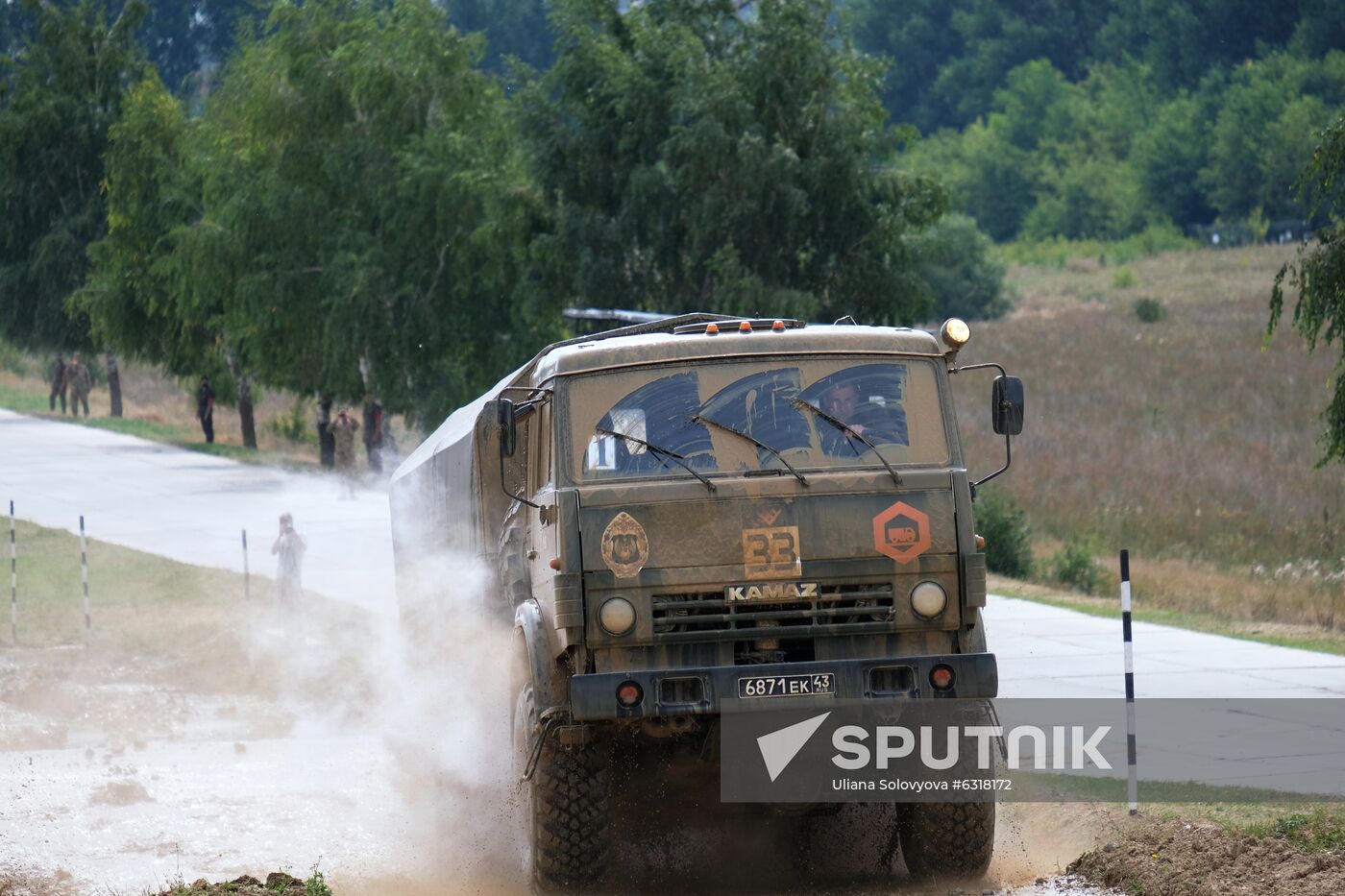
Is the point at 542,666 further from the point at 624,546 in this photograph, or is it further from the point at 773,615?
the point at 773,615

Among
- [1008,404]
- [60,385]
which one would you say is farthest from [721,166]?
[60,385]

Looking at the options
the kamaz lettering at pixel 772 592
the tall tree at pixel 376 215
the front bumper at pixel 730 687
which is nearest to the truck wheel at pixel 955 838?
the front bumper at pixel 730 687

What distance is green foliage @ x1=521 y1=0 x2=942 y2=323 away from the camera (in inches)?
1117

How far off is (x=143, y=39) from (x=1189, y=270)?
67785 millimetres

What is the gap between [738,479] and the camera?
870 cm

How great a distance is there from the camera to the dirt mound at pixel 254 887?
8344 mm

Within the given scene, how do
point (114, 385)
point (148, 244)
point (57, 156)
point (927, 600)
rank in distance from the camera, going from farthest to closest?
point (114, 385), point (57, 156), point (148, 244), point (927, 600)

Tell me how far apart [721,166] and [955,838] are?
20500 millimetres

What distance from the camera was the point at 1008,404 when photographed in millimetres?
9227

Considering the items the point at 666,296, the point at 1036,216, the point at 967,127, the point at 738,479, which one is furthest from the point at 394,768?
the point at 967,127

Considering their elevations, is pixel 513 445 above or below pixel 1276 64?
below

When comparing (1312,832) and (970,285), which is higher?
(970,285)

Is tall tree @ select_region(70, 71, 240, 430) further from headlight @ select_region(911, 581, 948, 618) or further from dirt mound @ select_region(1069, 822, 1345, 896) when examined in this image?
dirt mound @ select_region(1069, 822, 1345, 896)

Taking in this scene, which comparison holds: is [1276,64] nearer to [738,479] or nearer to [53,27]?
[53,27]
